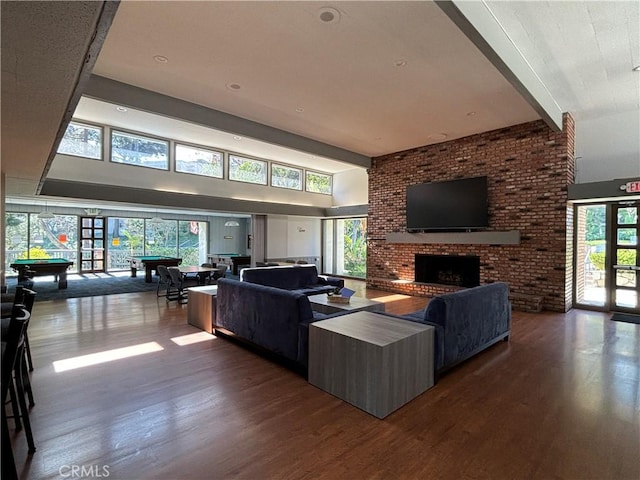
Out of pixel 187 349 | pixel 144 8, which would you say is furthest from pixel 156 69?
pixel 187 349

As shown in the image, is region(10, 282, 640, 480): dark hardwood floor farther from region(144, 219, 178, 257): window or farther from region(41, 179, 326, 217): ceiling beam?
region(144, 219, 178, 257): window

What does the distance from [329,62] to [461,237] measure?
4.85 m

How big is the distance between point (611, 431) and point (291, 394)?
8.06 ft

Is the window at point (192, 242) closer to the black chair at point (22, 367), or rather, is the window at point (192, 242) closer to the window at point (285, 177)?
the window at point (285, 177)

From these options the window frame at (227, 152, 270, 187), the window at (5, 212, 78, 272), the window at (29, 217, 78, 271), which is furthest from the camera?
the window at (29, 217, 78, 271)

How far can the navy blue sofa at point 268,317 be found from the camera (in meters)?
3.29

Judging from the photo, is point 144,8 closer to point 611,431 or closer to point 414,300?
point 611,431

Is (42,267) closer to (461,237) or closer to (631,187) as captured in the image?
(461,237)

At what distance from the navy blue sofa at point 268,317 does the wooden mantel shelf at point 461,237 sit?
469cm

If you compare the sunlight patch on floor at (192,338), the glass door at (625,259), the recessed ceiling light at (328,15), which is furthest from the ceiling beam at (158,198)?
the glass door at (625,259)

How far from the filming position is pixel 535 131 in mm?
6305

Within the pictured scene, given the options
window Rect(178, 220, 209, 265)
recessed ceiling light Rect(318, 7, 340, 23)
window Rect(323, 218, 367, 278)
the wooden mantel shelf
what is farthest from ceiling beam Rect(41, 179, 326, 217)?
recessed ceiling light Rect(318, 7, 340, 23)

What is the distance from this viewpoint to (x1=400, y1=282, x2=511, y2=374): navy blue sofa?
10.5 ft

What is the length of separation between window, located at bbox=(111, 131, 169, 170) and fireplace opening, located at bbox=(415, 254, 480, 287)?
23.8 feet
